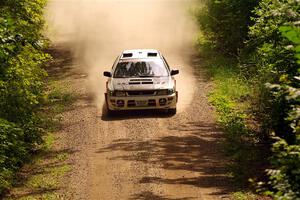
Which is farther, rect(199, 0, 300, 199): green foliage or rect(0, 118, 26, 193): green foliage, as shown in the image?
rect(0, 118, 26, 193): green foliage

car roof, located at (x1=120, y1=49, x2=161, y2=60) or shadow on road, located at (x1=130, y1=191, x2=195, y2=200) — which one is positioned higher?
car roof, located at (x1=120, y1=49, x2=161, y2=60)

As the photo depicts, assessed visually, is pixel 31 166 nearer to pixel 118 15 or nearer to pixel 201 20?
pixel 201 20

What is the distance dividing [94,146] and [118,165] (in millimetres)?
1816

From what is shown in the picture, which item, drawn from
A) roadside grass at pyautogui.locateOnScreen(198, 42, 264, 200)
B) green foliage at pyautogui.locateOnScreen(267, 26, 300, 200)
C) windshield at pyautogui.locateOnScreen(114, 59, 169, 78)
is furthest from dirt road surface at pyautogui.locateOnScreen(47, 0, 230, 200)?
green foliage at pyautogui.locateOnScreen(267, 26, 300, 200)

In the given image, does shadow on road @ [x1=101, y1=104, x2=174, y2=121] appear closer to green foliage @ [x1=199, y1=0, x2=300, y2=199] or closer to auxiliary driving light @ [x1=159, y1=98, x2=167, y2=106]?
auxiliary driving light @ [x1=159, y1=98, x2=167, y2=106]

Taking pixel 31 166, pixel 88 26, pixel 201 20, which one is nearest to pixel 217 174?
pixel 31 166

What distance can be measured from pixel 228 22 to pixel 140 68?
8.93m

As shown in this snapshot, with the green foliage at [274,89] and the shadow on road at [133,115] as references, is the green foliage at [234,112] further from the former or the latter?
the shadow on road at [133,115]

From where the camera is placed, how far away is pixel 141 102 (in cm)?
1653

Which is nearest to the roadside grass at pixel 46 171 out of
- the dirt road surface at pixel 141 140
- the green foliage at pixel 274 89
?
the dirt road surface at pixel 141 140

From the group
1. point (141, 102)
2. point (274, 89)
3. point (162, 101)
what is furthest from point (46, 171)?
point (274, 89)

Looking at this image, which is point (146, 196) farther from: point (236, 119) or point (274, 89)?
point (236, 119)

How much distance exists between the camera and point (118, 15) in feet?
129

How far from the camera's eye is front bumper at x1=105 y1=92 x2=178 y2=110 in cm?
1648
